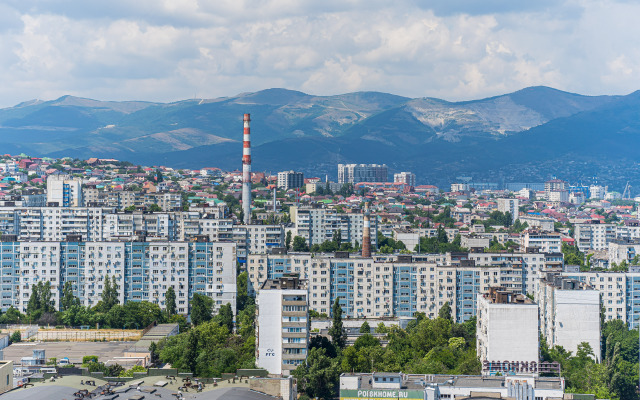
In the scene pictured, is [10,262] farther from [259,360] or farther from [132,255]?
[259,360]

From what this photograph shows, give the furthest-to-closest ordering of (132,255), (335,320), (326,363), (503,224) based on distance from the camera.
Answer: (503,224)
(132,255)
(335,320)
(326,363)

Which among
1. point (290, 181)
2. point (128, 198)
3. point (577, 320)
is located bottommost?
point (577, 320)

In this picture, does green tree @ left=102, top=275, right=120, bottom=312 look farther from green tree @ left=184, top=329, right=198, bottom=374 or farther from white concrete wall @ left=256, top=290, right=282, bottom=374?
white concrete wall @ left=256, top=290, right=282, bottom=374

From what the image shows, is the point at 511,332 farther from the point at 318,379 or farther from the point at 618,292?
the point at 618,292

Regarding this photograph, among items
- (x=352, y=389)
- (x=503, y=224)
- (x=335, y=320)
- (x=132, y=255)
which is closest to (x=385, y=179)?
(x=503, y=224)

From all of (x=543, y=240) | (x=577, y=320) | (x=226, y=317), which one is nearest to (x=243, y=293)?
(x=226, y=317)
